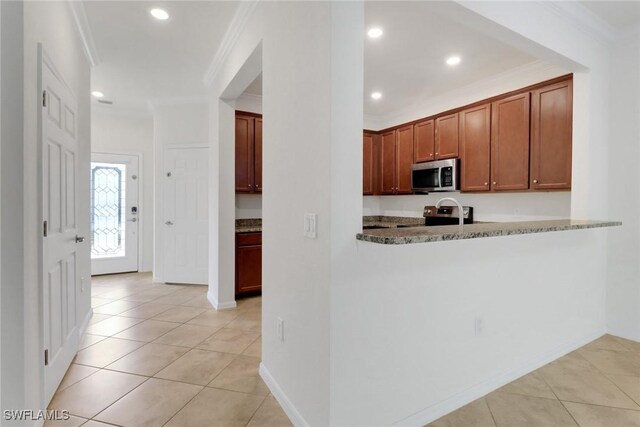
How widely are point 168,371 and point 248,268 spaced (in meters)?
1.91

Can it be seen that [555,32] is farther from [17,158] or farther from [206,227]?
[206,227]

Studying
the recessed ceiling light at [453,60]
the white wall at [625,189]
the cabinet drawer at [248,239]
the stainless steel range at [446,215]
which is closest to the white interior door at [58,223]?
the cabinet drawer at [248,239]

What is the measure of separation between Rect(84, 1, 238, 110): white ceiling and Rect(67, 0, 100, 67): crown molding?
0.04 meters

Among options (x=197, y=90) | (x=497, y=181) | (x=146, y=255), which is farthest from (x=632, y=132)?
(x=146, y=255)

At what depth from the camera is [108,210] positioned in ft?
17.7

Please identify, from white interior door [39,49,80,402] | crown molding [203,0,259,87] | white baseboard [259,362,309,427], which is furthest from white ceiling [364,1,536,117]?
Answer: white baseboard [259,362,309,427]

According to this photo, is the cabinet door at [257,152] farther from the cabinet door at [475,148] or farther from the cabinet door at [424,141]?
the cabinet door at [475,148]

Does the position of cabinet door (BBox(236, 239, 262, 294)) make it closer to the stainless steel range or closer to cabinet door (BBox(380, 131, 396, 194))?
cabinet door (BBox(380, 131, 396, 194))

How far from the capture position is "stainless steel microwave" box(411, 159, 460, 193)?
403cm

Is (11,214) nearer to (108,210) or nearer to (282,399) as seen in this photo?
(282,399)

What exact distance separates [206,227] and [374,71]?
3.16 meters

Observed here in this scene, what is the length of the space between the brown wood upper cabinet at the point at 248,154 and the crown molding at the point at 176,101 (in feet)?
3.05

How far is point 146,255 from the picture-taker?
18.6 feet

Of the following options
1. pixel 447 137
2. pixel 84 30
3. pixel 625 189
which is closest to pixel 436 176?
pixel 447 137
